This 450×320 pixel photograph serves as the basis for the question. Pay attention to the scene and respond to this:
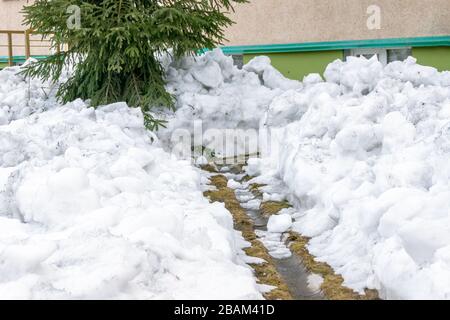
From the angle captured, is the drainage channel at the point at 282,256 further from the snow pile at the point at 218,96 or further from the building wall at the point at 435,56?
the building wall at the point at 435,56

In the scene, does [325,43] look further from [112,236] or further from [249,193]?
[112,236]

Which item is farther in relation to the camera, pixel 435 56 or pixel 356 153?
pixel 435 56

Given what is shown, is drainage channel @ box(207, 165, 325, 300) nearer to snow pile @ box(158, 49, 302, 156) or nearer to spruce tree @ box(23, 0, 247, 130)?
snow pile @ box(158, 49, 302, 156)

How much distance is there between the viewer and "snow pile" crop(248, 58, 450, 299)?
397 centimetres

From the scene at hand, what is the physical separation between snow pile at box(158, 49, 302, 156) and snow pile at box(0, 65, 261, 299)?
1266 mm

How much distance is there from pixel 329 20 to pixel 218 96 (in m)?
3.92

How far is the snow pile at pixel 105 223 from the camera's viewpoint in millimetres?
3748

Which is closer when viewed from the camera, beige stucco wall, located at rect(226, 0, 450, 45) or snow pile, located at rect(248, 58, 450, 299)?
snow pile, located at rect(248, 58, 450, 299)

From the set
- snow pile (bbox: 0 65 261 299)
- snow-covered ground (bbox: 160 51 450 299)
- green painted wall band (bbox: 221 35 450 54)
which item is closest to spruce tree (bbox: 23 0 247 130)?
snow-covered ground (bbox: 160 51 450 299)

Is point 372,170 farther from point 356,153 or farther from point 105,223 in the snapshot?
point 105,223

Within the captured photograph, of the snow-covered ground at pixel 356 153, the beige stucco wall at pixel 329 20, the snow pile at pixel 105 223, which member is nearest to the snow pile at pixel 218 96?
the snow-covered ground at pixel 356 153

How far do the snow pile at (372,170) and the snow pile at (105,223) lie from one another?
77 centimetres

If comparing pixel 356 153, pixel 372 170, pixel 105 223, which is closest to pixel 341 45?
pixel 356 153

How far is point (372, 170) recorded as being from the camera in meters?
5.75
